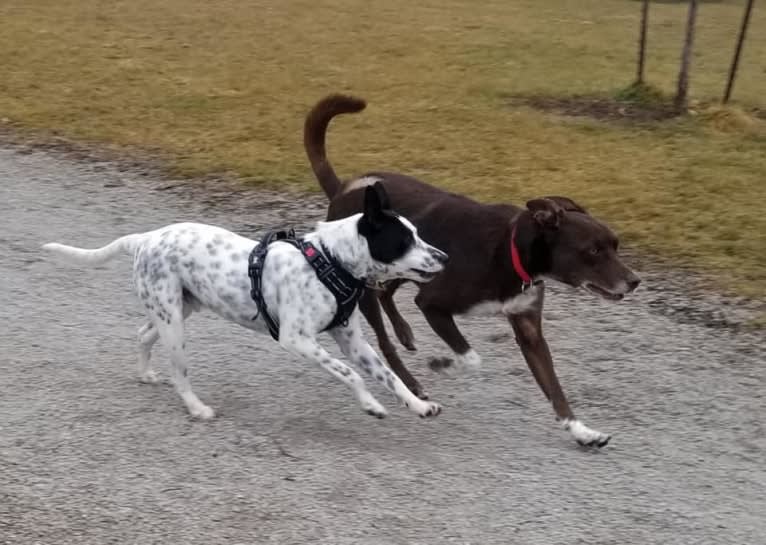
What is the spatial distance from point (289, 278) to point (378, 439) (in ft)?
2.62

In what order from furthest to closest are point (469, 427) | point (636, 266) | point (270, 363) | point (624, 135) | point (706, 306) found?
1. point (624, 135)
2. point (636, 266)
3. point (706, 306)
4. point (270, 363)
5. point (469, 427)

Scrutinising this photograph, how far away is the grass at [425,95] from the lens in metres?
9.20

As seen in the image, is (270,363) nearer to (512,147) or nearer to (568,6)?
(512,147)

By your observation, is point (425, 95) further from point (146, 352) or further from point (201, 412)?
point (201, 412)

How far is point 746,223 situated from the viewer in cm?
836

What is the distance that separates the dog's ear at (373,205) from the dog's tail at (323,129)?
127cm

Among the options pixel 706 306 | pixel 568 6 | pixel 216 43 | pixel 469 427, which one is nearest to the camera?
pixel 469 427

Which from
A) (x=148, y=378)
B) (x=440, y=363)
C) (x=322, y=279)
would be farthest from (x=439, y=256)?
(x=148, y=378)

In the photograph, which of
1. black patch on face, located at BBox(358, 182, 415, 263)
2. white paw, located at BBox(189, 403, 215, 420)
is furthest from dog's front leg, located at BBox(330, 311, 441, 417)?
white paw, located at BBox(189, 403, 215, 420)

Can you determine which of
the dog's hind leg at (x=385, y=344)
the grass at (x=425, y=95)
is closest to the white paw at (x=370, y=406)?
the dog's hind leg at (x=385, y=344)

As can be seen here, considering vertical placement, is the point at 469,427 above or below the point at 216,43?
above

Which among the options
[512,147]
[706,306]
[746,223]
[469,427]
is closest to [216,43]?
[512,147]

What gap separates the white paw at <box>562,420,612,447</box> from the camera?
502 cm

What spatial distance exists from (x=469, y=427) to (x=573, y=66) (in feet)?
31.2
